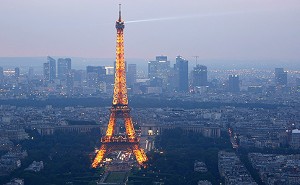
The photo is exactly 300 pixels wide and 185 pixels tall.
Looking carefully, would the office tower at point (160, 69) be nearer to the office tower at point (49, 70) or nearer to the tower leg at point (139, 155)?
the office tower at point (49, 70)

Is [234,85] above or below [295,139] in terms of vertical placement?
above

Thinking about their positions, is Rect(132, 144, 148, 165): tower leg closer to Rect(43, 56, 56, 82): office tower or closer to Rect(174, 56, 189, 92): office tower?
Rect(174, 56, 189, 92): office tower

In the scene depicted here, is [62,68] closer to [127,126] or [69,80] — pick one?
[69,80]

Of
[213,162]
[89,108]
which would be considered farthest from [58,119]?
[213,162]

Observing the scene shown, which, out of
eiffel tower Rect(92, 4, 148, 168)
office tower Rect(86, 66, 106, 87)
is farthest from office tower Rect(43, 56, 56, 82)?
eiffel tower Rect(92, 4, 148, 168)

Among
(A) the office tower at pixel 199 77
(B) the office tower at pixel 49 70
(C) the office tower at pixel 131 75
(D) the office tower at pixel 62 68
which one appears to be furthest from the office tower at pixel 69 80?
(A) the office tower at pixel 199 77

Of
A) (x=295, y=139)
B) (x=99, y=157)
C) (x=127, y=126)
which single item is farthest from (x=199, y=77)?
(x=99, y=157)

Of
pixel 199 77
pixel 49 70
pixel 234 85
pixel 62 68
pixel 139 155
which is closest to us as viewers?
pixel 139 155

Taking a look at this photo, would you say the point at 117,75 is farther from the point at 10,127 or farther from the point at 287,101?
the point at 287,101
